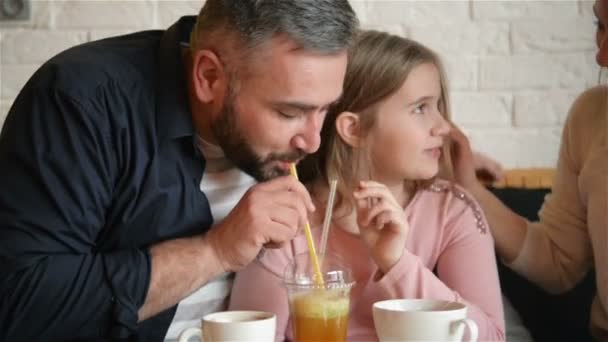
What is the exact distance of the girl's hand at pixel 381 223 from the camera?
1404mm

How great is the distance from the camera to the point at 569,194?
66.1 inches

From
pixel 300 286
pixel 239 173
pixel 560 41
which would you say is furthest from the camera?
pixel 560 41

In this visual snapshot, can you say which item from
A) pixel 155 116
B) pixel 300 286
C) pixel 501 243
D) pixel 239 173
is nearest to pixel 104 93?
pixel 155 116

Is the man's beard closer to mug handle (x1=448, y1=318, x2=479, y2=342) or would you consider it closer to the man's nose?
the man's nose

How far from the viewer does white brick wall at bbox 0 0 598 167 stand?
2.14m

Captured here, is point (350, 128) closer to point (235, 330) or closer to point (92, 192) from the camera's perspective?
point (92, 192)

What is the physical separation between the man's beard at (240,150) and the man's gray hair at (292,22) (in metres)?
0.11

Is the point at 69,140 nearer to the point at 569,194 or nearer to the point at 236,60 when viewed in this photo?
the point at 236,60

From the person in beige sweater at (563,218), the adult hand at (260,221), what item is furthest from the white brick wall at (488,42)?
the adult hand at (260,221)

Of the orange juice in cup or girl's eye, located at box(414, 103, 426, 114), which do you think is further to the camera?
girl's eye, located at box(414, 103, 426, 114)

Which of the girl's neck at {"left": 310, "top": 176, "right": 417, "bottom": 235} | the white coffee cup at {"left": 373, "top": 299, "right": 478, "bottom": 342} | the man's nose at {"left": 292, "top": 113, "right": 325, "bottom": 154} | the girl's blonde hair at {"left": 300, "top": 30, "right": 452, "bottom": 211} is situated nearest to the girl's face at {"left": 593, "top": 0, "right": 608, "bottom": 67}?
the girl's blonde hair at {"left": 300, "top": 30, "right": 452, "bottom": 211}

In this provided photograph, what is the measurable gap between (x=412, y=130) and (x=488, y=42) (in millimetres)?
639

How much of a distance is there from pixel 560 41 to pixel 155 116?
109cm

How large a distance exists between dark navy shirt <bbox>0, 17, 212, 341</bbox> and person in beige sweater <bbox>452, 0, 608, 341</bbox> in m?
0.54
